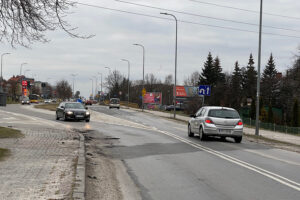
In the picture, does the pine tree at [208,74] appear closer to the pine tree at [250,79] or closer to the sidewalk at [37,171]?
the pine tree at [250,79]

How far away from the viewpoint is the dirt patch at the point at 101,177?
685cm

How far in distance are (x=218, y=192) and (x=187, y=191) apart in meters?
0.53

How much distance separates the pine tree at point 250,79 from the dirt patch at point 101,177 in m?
70.3

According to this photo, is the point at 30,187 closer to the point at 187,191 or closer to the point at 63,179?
the point at 63,179

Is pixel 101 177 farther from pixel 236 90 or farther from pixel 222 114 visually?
pixel 236 90

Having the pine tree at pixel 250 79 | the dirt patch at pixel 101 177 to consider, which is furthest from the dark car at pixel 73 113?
the pine tree at pixel 250 79

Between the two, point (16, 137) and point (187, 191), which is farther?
point (16, 137)

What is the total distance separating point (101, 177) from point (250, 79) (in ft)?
271

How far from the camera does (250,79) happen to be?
87.6 metres

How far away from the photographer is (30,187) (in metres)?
6.68

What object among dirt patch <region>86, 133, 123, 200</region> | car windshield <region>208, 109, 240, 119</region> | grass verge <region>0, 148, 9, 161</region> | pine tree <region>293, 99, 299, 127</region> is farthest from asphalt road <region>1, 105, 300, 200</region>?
pine tree <region>293, 99, 299, 127</region>

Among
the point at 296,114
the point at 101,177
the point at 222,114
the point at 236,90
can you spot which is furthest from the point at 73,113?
the point at 236,90

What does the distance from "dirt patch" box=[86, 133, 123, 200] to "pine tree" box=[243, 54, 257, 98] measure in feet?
231

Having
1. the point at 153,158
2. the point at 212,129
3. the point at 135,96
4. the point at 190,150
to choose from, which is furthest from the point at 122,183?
the point at 135,96
